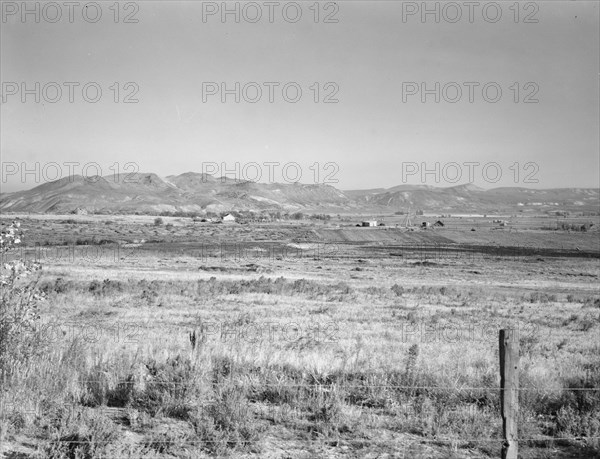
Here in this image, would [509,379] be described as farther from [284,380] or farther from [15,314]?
[15,314]

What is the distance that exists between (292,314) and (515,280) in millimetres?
26416

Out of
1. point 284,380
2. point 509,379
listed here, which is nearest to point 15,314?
point 284,380

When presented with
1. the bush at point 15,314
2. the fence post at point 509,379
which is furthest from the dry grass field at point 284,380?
the fence post at point 509,379

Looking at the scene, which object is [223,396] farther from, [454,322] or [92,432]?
[454,322]

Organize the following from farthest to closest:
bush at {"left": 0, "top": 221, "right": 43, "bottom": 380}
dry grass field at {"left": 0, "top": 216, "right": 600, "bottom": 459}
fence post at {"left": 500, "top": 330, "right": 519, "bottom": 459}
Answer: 1. bush at {"left": 0, "top": 221, "right": 43, "bottom": 380}
2. dry grass field at {"left": 0, "top": 216, "right": 600, "bottom": 459}
3. fence post at {"left": 500, "top": 330, "right": 519, "bottom": 459}

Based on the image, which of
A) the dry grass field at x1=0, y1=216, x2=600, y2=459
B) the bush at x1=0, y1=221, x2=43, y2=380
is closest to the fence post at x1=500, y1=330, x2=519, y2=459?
the dry grass field at x1=0, y1=216, x2=600, y2=459

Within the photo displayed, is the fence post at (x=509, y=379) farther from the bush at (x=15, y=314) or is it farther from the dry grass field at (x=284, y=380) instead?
the bush at (x=15, y=314)

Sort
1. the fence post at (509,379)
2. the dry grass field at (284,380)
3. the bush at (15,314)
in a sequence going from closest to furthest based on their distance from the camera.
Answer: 1. the fence post at (509,379)
2. the dry grass field at (284,380)
3. the bush at (15,314)

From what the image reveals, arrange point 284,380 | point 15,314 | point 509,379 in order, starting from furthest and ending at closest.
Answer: point 284,380 < point 15,314 < point 509,379

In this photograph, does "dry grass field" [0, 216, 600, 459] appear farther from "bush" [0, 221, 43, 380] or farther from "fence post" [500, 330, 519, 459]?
"fence post" [500, 330, 519, 459]

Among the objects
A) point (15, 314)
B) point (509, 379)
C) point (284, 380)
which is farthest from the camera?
point (284, 380)

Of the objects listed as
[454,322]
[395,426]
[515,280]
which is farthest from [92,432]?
[515,280]

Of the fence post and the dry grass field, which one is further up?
the fence post

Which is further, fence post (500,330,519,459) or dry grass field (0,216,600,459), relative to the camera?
dry grass field (0,216,600,459)
